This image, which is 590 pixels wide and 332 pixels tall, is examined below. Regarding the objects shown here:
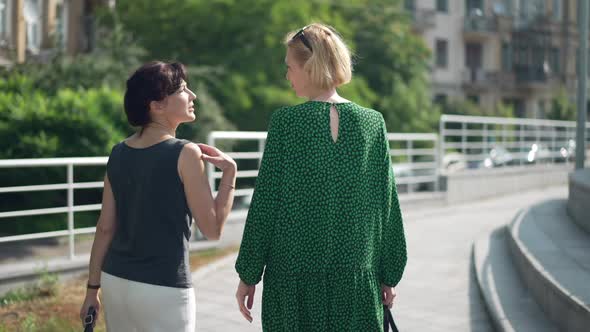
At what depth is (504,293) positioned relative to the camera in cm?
734

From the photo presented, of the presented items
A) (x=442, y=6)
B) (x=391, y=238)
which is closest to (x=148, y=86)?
(x=391, y=238)

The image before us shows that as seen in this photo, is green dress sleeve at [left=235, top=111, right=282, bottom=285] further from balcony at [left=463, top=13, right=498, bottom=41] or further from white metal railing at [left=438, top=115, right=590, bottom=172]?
balcony at [left=463, top=13, right=498, bottom=41]

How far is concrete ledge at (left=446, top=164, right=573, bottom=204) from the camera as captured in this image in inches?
701

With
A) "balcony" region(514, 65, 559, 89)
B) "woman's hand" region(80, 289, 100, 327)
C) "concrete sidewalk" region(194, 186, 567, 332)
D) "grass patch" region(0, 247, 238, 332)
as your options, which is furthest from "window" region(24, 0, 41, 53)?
"balcony" region(514, 65, 559, 89)

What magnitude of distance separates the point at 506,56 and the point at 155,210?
53.5 m

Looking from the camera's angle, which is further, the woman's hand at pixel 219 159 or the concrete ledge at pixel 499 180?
the concrete ledge at pixel 499 180

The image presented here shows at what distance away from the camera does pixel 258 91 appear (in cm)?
2694

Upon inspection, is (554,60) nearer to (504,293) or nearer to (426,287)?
(426,287)

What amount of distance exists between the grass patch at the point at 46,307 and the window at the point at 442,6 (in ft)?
142

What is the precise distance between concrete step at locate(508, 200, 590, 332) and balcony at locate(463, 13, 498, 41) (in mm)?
40382

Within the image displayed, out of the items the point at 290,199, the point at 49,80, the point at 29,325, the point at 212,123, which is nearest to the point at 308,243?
the point at 290,199

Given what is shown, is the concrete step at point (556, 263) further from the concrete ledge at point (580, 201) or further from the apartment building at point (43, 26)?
the apartment building at point (43, 26)

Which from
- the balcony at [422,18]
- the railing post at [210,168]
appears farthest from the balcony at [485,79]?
the railing post at [210,168]

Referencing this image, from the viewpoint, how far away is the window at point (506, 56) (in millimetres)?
54438
